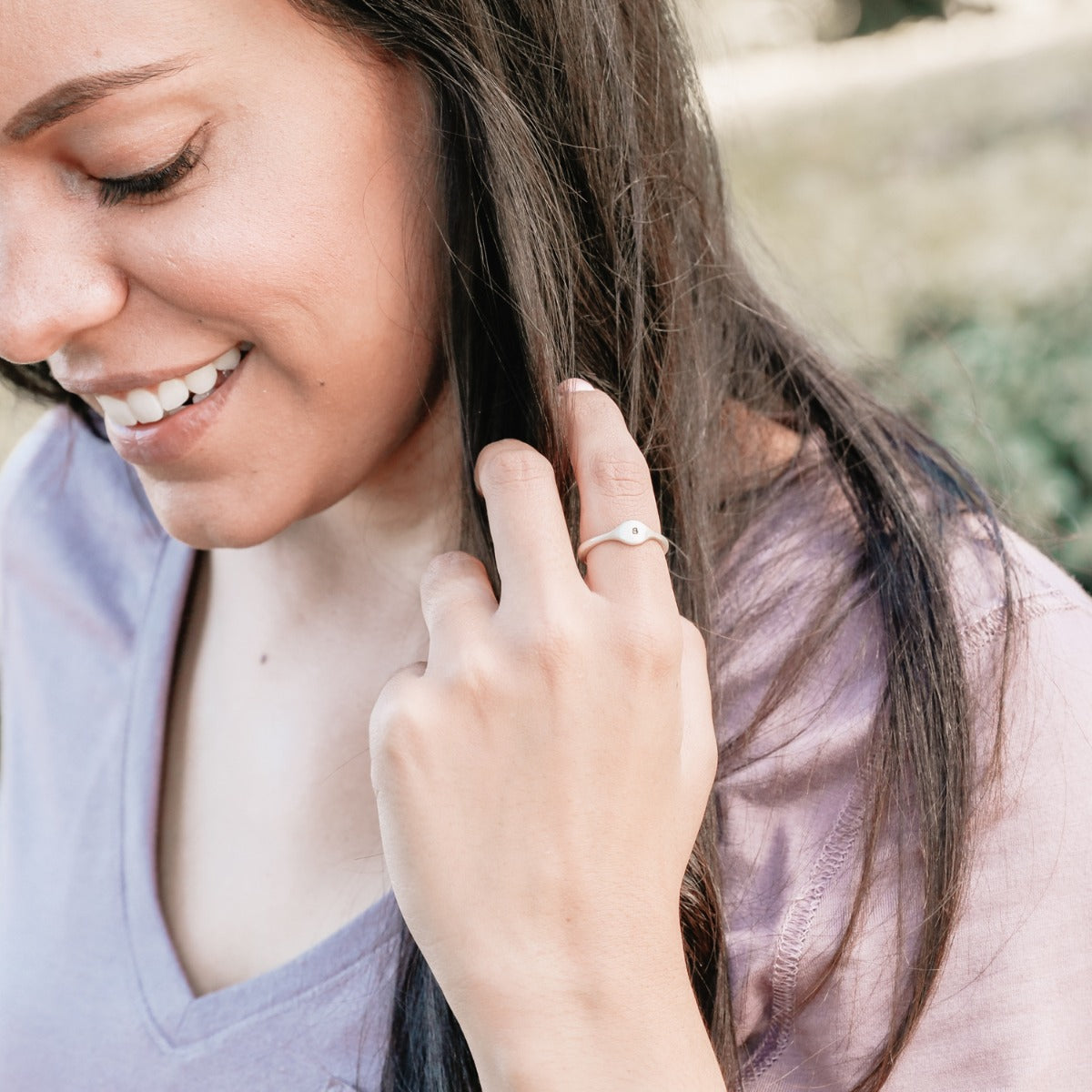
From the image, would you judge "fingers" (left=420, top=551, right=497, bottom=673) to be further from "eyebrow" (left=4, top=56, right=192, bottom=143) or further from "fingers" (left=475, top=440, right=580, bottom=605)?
"eyebrow" (left=4, top=56, right=192, bottom=143)

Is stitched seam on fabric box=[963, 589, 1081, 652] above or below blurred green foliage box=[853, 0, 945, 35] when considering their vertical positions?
above

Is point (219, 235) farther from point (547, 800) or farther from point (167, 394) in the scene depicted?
point (547, 800)

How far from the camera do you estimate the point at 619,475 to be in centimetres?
121

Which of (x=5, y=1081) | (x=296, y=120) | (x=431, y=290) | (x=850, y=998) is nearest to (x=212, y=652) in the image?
(x=5, y=1081)

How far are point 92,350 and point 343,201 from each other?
0.30 m

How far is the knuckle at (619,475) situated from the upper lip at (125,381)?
386mm

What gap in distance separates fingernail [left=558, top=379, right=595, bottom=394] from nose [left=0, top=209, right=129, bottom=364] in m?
0.44

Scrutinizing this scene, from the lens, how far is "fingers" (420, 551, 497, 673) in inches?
45.4

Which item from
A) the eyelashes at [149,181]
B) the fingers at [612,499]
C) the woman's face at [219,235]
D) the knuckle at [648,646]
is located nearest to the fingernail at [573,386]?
the fingers at [612,499]

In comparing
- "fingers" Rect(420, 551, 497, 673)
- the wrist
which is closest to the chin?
"fingers" Rect(420, 551, 497, 673)

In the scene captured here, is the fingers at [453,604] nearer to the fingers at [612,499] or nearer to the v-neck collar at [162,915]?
the fingers at [612,499]

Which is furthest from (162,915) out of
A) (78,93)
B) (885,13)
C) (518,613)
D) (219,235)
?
(885,13)

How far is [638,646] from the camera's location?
1123 mm

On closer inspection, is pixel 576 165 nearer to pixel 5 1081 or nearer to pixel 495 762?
pixel 495 762
